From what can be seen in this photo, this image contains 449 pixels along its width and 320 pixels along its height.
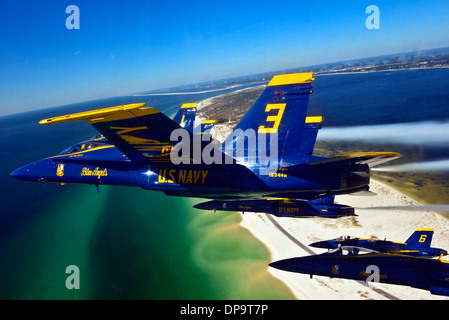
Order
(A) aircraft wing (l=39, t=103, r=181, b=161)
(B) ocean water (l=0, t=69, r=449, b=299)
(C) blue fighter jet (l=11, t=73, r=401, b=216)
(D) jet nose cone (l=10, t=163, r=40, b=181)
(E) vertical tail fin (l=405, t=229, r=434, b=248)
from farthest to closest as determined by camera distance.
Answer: (B) ocean water (l=0, t=69, r=449, b=299), (E) vertical tail fin (l=405, t=229, r=434, b=248), (D) jet nose cone (l=10, t=163, r=40, b=181), (C) blue fighter jet (l=11, t=73, r=401, b=216), (A) aircraft wing (l=39, t=103, r=181, b=161)

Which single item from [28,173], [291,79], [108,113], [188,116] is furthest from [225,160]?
[188,116]

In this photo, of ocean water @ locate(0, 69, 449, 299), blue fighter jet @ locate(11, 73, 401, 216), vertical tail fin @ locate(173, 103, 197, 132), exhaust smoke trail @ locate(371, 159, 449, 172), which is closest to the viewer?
blue fighter jet @ locate(11, 73, 401, 216)

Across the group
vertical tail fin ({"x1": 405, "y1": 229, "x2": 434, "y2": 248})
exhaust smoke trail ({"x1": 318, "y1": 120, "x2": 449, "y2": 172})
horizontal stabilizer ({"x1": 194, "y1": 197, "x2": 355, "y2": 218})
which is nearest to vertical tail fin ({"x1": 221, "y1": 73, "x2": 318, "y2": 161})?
horizontal stabilizer ({"x1": 194, "y1": 197, "x2": 355, "y2": 218})

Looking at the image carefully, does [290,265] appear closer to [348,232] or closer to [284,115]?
[348,232]

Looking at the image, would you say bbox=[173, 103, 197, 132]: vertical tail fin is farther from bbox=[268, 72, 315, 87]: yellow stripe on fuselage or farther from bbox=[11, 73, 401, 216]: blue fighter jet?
bbox=[268, 72, 315, 87]: yellow stripe on fuselage

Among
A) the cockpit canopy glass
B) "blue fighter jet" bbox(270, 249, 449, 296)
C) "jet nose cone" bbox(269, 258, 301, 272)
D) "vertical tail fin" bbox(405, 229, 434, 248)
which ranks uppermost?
the cockpit canopy glass

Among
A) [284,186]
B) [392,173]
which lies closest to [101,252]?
[284,186]
